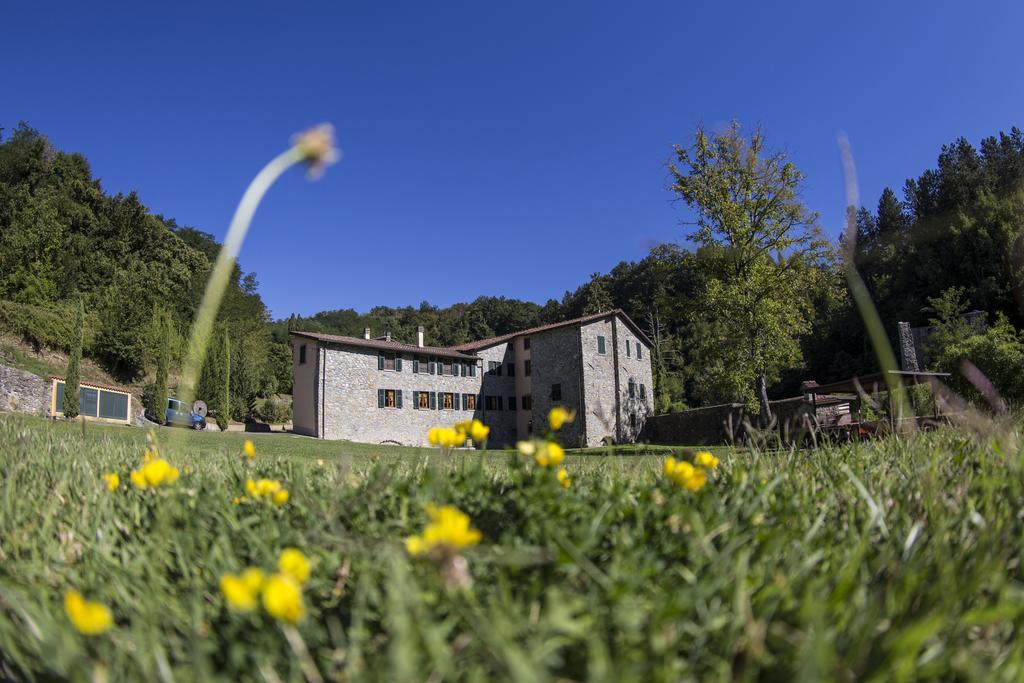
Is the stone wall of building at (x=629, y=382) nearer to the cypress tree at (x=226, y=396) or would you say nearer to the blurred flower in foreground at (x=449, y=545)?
the cypress tree at (x=226, y=396)

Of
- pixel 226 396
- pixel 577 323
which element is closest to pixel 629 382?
pixel 577 323

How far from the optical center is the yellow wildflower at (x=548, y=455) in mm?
1567

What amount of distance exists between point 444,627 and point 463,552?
0.74ft

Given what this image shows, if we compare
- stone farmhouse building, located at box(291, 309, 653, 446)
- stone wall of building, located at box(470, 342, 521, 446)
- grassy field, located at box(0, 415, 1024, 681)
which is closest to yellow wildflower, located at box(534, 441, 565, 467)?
grassy field, located at box(0, 415, 1024, 681)

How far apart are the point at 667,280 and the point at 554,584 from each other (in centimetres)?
2223

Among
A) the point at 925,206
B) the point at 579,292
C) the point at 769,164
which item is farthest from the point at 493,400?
the point at 925,206

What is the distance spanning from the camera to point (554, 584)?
3.71 ft

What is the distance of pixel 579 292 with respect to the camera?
58.8 metres

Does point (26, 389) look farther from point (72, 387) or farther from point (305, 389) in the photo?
point (305, 389)

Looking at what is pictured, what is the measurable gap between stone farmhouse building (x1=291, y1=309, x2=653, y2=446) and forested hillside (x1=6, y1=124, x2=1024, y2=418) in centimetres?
388

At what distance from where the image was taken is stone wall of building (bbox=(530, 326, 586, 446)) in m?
30.5

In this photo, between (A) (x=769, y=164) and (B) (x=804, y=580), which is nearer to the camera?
(B) (x=804, y=580)

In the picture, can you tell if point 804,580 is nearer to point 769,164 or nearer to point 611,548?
point 611,548

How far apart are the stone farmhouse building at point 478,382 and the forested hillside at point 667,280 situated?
3877mm
